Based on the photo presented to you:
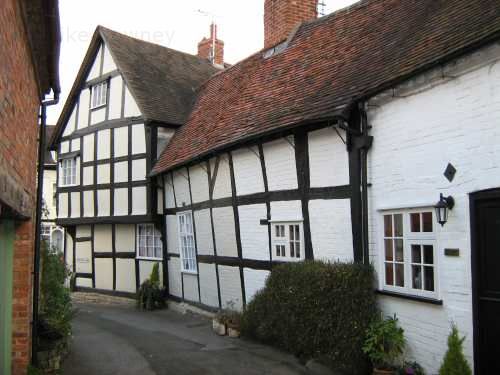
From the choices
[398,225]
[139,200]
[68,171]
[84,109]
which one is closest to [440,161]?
[398,225]

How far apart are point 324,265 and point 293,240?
1624mm

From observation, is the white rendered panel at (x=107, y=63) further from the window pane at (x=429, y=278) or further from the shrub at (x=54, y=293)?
the window pane at (x=429, y=278)

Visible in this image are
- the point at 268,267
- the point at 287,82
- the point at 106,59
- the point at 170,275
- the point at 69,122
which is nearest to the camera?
the point at 268,267

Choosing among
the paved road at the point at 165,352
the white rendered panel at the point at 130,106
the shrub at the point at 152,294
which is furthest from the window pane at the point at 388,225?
the white rendered panel at the point at 130,106

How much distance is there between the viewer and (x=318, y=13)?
15.4 m

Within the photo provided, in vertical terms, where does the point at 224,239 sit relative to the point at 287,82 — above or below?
below

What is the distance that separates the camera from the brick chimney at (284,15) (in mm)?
14266

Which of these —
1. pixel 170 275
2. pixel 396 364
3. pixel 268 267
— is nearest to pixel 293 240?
pixel 268 267

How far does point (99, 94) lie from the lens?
17.5 metres

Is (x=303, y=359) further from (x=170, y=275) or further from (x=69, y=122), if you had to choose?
(x=69, y=122)

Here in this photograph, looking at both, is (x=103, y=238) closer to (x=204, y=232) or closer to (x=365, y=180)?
(x=204, y=232)

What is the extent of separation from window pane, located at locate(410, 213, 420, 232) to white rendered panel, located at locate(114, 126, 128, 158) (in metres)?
11.1

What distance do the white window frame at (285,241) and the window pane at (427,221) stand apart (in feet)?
9.33

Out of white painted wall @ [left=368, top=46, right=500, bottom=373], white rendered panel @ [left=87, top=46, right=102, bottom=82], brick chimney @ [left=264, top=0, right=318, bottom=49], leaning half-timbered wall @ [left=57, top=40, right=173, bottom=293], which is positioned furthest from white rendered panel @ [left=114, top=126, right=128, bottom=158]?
white painted wall @ [left=368, top=46, right=500, bottom=373]
